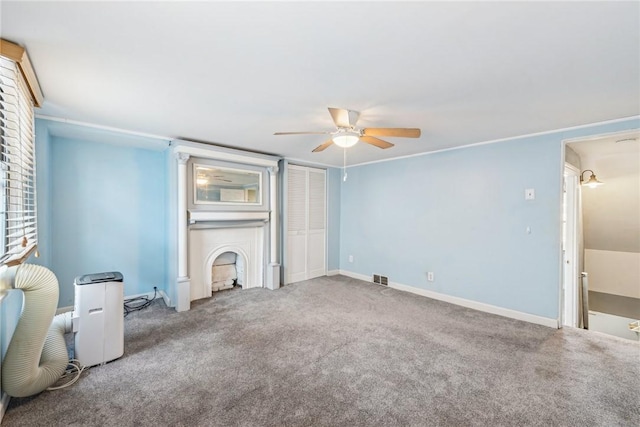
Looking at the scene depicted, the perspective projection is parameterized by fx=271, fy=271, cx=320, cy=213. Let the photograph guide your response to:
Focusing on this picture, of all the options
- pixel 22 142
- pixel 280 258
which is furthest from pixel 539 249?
pixel 22 142

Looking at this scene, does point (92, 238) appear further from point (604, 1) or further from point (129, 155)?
point (604, 1)

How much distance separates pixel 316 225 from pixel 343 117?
124 inches

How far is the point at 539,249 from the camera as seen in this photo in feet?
10.4

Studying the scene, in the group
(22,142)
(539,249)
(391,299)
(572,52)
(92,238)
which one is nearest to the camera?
(572,52)

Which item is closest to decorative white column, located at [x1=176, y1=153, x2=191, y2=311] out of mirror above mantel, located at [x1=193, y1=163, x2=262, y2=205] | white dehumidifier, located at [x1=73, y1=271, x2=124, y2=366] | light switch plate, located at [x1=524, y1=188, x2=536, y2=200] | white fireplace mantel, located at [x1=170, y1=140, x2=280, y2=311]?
white fireplace mantel, located at [x1=170, y1=140, x2=280, y2=311]

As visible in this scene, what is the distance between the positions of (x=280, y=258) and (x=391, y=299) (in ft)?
6.31

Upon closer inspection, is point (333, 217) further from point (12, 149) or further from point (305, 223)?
point (12, 149)

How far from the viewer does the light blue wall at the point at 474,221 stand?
3111 millimetres

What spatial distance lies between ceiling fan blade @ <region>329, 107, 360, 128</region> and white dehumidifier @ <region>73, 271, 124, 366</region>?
2.32 m

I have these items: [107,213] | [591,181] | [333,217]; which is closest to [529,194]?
[591,181]

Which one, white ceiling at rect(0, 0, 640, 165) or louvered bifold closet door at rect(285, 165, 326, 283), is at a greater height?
white ceiling at rect(0, 0, 640, 165)

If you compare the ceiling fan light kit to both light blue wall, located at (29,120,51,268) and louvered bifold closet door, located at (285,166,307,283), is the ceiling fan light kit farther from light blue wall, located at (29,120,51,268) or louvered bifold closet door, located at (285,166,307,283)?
light blue wall, located at (29,120,51,268)

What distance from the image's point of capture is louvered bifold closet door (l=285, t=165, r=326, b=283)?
4812mm

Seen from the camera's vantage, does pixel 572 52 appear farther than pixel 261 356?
No
